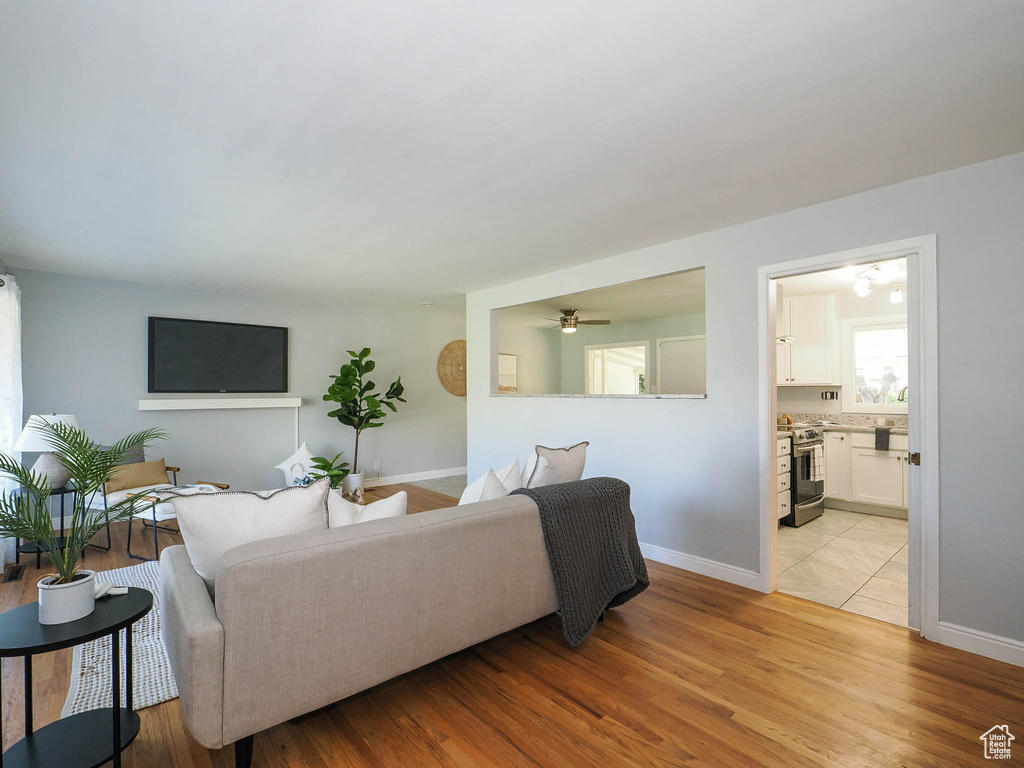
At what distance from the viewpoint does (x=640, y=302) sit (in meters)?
6.05

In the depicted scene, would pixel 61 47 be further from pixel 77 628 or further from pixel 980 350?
pixel 980 350

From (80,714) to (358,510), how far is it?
3.71ft

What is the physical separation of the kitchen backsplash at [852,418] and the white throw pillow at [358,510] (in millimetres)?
5302

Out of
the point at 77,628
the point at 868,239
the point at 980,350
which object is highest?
the point at 868,239

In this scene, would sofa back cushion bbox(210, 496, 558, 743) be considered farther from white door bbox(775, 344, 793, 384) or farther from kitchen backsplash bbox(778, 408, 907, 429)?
kitchen backsplash bbox(778, 408, 907, 429)

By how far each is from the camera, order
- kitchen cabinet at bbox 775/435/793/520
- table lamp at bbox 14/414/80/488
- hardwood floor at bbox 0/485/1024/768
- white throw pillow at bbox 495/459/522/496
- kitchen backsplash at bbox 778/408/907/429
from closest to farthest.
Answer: hardwood floor at bbox 0/485/1024/768
white throw pillow at bbox 495/459/522/496
table lamp at bbox 14/414/80/488
kitchen cabinet at bbox 775/435/793/520
kitchen backsplash at bbox 778/408/907/429

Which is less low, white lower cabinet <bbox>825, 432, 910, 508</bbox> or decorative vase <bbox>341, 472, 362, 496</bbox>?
white lower cabinet <bbox>825, 432, 910, 508</bbox>

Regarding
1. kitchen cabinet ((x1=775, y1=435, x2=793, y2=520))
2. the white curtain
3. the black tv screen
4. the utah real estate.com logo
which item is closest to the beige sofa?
the utah real estate.com logo

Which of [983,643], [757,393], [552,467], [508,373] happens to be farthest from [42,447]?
[983,643]

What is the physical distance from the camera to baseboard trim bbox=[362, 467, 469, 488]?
682cm

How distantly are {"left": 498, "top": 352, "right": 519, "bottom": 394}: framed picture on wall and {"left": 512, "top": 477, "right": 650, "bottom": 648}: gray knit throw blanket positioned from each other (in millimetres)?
5204

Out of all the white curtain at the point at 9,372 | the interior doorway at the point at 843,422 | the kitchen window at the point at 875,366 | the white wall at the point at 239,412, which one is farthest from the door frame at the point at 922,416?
the white curtain at the point at 9,372

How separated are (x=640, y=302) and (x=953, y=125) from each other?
3.94 m

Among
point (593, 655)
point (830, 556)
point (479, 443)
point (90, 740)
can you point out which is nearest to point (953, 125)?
point (593, 655)
